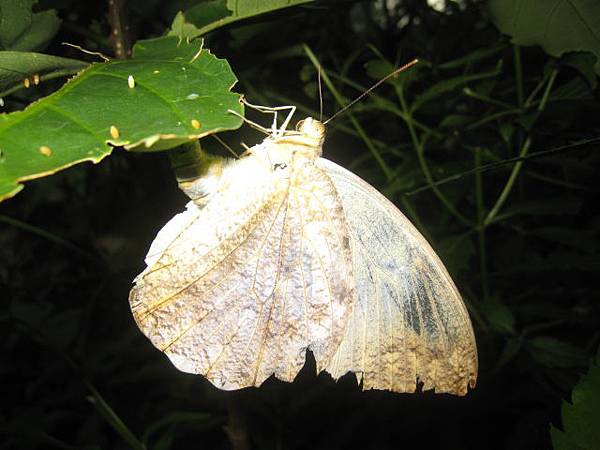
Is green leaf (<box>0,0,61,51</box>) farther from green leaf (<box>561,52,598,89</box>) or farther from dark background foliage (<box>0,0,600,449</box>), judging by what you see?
green leaf (<box>561,52,598,89</box>)

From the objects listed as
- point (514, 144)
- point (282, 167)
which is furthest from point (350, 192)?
point (514, 144)

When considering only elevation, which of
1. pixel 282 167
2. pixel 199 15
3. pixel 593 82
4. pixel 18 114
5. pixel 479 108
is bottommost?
pixel 479 108

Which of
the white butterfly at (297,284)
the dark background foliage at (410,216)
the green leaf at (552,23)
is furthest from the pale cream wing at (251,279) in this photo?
the green leaf at (552,23)

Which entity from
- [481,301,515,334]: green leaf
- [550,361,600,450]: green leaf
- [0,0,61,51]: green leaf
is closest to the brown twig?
[0,0,61,51]: green leaf

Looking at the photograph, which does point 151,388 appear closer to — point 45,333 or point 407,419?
point 45,333

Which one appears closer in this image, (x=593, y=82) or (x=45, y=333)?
(x=593, y=82)

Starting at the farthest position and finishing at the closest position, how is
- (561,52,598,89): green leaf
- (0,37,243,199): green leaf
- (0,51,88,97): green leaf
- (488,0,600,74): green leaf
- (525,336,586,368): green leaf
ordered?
(525,336,586,368): green leaf, (561,52,598,89): green leaf, (488,0,600,74): green leaf, (0,51,88,97): green leaf, (0,37,243,199): green leaf

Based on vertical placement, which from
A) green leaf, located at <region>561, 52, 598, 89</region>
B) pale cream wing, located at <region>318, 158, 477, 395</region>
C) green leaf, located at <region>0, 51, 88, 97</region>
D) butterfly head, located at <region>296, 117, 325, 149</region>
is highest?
green leaf, located at <region>0, 51, 88, 97</region>

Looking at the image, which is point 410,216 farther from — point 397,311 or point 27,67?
point 27,67
